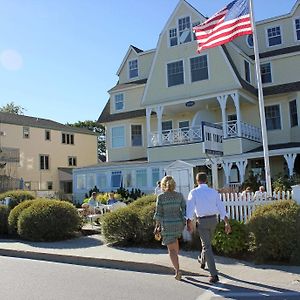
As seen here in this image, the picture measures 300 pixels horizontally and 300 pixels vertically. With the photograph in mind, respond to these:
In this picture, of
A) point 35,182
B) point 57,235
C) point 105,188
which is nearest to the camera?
point 57,235

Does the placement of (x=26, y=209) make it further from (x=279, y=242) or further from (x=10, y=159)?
(x=10, y=159)

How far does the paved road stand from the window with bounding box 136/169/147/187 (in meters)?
17.5

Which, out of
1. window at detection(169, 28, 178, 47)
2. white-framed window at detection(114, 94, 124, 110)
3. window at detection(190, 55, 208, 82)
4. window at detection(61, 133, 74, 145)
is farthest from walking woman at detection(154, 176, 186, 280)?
window at detection(61, 133, 74, 145)

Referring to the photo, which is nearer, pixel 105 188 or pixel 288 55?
pixel 288 55

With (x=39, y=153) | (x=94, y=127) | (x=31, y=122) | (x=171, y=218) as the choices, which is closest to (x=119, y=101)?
(x=39, y=153)

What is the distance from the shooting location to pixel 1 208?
1602 cm

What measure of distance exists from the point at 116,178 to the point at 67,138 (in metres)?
19.7

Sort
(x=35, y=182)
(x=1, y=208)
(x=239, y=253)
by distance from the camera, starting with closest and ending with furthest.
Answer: (x=239, y=253)
(x=1, y=208)
(x=35, y=182)

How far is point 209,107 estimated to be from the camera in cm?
2733

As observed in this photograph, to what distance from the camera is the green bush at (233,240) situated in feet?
31.9

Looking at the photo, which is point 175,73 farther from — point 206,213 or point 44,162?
point 44,162

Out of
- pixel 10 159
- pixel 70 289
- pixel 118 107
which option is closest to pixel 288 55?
pixel 118 107

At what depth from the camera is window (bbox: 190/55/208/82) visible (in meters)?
25.6

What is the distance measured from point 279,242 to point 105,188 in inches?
828
